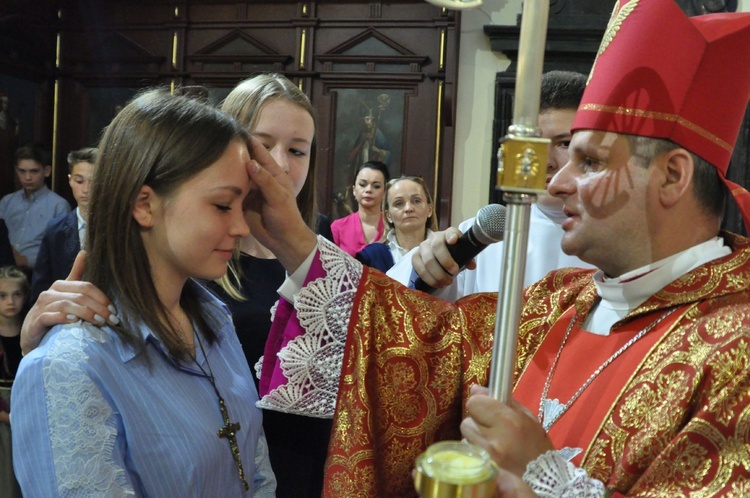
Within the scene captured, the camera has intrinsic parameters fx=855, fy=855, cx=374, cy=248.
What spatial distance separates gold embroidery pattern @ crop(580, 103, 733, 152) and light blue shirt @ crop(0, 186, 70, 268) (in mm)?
6868

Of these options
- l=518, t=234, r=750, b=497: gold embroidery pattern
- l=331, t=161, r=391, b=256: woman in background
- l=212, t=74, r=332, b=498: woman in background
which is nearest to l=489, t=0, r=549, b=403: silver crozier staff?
l=518, t=234, r=750, b=497: gold embroidery pattern

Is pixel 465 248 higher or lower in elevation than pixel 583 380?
higher

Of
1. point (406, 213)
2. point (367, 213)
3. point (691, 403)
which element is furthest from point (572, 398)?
point (367, 213)

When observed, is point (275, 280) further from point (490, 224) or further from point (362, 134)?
point (362, 134)

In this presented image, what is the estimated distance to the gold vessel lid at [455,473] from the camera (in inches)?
40.0

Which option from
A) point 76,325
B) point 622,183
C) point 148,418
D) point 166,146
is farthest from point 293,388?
point 622,183

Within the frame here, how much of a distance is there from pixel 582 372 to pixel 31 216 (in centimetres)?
702

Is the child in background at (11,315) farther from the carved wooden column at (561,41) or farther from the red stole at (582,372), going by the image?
the carved wooden column at (561,41)

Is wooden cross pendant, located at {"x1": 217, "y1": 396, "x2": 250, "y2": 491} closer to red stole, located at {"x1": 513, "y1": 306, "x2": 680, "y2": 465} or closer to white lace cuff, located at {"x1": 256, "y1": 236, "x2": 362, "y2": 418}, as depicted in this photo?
white lace cuff, located at {"x1": 256, "y1": 236, "x2": 362, "y2": 418}

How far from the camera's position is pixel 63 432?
158 cm

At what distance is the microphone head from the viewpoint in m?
1.92

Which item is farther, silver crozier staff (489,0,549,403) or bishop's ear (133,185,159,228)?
bishop's ear (133,185,159,228)

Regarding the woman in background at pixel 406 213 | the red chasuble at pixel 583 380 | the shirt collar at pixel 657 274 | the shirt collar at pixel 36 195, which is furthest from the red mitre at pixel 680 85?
the shirt collar at pixel 36 195

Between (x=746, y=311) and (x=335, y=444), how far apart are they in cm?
89
